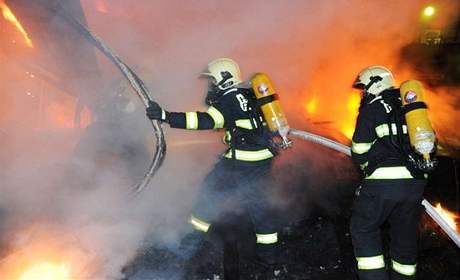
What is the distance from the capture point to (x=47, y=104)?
6.23 m

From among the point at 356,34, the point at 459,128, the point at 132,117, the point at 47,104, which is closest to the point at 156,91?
the point at 132,117

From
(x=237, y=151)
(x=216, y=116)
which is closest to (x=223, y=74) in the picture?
(x=216, y=116)

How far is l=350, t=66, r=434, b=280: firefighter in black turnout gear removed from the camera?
130 inches

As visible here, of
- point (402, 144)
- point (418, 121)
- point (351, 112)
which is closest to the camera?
point (418, 121)

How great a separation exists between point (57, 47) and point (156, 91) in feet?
6.42

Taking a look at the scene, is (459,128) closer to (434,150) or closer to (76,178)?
(434,150)

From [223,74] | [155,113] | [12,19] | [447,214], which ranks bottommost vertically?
[447,214]

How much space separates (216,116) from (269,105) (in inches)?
20.8

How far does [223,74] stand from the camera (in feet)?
12.7

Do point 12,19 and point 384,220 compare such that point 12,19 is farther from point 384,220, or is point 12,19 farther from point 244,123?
point 384,220

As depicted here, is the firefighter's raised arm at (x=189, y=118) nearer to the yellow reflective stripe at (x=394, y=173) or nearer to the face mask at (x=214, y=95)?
the face mask at (x=214, y=95)

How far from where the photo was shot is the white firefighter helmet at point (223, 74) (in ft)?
12.6

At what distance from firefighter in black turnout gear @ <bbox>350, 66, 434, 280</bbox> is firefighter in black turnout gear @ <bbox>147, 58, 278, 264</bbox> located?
0.89m

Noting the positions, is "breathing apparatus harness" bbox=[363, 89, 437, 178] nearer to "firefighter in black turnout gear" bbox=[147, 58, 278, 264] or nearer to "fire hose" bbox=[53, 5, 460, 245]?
"fire hose" bbox=[53, 5, 460, 245]
